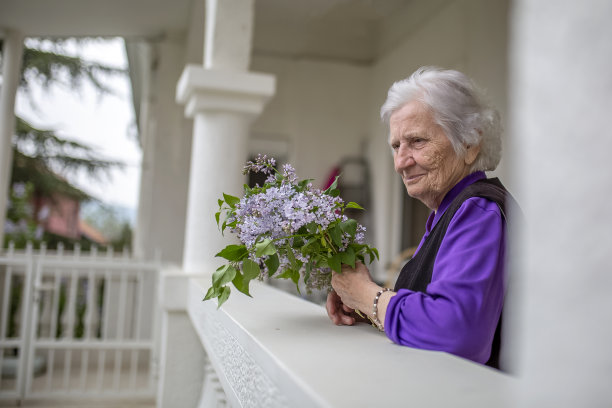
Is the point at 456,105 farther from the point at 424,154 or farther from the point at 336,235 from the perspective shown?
the point at 336,235

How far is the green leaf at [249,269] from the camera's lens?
131 centimetres

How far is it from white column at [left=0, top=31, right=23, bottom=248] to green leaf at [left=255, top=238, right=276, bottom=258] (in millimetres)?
4580

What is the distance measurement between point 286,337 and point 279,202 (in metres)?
0.32

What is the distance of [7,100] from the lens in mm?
5023

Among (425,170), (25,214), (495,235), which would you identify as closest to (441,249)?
(495,235)

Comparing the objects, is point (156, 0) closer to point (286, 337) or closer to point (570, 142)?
point (286, 337)

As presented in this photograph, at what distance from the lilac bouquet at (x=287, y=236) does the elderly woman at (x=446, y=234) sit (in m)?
0.07

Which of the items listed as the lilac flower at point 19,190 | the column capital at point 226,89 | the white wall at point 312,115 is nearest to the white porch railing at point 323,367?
the column capital at point 226,89

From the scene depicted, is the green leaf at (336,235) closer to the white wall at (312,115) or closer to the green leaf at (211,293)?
the green leaf at (211,293)

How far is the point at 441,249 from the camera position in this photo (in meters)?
1.22

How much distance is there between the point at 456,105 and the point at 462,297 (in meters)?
0.55

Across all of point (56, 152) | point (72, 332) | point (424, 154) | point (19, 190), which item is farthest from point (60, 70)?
point (424, 154)

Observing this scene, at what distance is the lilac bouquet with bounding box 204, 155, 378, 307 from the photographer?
4.17 ft

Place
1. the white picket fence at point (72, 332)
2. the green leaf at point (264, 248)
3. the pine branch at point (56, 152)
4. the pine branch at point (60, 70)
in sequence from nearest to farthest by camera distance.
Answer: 1. the green leaf at point (264, 248)
2. the white picket fence at point (72, 332)
3. the pine branch at point (56, 152)
4. the pine branch at point (60, 70)
